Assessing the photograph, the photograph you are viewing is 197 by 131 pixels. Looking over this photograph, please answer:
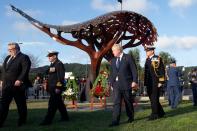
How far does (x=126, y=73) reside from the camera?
37.1 ft

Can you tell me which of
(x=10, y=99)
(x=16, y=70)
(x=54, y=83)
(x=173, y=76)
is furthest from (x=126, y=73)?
(x=173, y=76)

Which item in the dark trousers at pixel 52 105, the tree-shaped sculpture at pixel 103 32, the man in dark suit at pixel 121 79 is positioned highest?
the tree-shaped sculpture at pixel 103 32

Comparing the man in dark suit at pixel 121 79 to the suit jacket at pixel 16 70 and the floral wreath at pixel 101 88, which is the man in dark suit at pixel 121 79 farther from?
the floral wreath at pixel 101 88

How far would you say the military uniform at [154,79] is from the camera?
40.0 ft

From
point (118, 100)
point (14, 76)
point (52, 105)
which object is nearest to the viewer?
point (118, 100)

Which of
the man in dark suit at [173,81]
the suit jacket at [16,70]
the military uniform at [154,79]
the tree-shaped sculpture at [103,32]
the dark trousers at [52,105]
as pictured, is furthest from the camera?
the tree-shaped sculpture at [103,32]

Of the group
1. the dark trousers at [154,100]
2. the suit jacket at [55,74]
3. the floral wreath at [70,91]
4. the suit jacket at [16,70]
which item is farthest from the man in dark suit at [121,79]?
the floral wreath at [70,91]

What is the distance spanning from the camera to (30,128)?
430 inches

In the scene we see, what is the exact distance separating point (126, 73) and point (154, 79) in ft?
3.94

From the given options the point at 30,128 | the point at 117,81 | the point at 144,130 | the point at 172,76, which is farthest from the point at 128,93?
the point at 172,76

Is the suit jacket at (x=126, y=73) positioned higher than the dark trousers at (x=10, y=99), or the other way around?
the suit jacket at (x=126, y=73)

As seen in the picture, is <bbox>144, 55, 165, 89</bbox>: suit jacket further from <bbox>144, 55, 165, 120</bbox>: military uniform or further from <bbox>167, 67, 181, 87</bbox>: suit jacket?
<bbox>167, 67, 181, 87</bbox>: suit jacket

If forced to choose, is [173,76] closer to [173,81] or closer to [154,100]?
[173,81]

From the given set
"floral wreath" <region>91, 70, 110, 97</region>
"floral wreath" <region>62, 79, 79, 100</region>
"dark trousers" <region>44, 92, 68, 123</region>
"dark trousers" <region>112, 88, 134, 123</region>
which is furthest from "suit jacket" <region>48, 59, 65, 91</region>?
"floral wreath" <region>91, 70, 110, 97</region>
